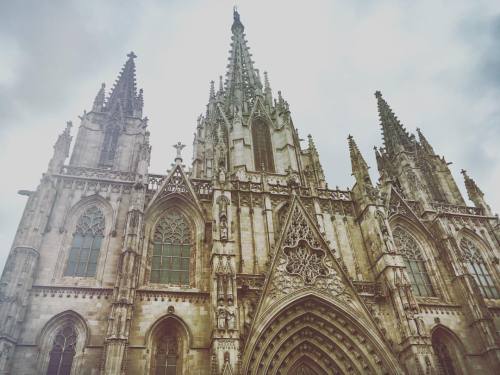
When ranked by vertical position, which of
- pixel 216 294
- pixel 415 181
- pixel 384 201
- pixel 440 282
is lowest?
pixel 216 294

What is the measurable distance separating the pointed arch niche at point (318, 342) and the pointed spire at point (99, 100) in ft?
53.0

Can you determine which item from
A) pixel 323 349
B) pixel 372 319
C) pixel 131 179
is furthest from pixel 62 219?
pixel 372 319

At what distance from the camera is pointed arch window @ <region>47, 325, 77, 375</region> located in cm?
1427

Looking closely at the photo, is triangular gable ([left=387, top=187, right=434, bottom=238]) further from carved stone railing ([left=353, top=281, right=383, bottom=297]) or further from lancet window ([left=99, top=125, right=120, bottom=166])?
lancet window ([left=99, top=125, right=120, bottom=166])

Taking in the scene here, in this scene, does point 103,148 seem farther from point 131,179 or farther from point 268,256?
point 268,256

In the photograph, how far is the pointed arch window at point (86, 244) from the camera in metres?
16.9

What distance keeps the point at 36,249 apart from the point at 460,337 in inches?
744

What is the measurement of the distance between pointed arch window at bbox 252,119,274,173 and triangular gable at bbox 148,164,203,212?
5052 millimetres

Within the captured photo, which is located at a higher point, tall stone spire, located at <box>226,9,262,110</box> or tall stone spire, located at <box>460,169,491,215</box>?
tall stone spire, located at <box>226,9,262,110</box>

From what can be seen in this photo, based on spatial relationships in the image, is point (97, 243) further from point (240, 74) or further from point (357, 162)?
point (240, 74)

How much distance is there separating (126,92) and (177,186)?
10.1 meters

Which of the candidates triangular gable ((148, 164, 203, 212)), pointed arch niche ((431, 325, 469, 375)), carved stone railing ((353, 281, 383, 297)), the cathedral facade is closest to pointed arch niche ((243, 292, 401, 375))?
the cathedral facade

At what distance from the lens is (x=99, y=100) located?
981 inches

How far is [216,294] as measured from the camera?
50.5 feet
